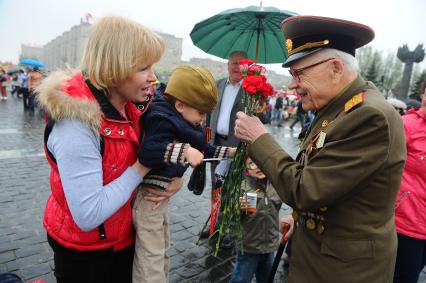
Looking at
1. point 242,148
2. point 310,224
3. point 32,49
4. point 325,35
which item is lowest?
point 310,224

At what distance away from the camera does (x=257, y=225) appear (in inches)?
98.5

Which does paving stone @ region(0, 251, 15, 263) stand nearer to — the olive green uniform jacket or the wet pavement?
the wet pavement

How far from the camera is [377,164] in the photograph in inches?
52.9

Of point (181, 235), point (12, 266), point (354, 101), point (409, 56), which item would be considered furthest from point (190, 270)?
point (409, 56)

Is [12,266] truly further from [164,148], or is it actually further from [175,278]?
[164,148]

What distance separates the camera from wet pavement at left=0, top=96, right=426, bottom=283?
130 inches

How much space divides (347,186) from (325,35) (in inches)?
30.1

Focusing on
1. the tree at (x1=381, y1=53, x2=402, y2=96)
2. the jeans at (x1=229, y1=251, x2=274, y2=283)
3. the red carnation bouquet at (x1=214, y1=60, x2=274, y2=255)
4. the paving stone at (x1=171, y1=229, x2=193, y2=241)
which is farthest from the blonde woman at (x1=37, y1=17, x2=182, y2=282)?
the tree at (x1=381, y1=53, x2=402, y2=96)

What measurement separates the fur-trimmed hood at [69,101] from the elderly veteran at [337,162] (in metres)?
0.78

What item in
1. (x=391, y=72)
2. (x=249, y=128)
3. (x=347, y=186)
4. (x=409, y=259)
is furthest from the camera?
(x=391, y=72)

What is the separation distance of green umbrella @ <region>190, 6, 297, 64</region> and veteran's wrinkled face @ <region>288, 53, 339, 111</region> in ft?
4.38

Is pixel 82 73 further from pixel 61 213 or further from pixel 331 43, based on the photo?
pixel 331 43

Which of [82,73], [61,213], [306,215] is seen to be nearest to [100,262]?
[61,213]

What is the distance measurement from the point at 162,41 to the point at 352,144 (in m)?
1.02
